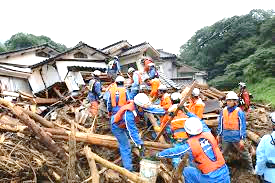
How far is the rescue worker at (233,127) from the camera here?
25.5 ft

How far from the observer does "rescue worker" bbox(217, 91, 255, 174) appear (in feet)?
25.5

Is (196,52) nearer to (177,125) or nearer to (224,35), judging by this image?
(224,35)

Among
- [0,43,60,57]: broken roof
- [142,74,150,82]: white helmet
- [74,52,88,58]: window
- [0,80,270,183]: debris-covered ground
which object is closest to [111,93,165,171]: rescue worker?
[0,80,270,183]: debris-covered ground

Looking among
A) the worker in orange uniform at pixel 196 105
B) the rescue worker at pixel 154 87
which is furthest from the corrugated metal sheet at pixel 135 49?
the worker in orange uniform at pixel 196 105

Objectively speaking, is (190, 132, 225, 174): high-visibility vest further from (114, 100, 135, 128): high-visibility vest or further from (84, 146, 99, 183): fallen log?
(114, 100, 135, 128): high-visibility vest

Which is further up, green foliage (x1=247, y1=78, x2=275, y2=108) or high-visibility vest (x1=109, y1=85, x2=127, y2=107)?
high-visibility vest (x1=109, y1=85, x2=127, y2=107)

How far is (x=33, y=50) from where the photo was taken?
2425 centimetres

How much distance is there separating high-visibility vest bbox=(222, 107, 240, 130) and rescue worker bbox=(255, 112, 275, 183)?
7.85 ft

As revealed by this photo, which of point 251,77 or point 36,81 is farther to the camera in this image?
point 251,77

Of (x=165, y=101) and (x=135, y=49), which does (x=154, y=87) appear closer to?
(x=165, y=101)

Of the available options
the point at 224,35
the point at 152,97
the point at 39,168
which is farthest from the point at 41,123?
the point at 224,35

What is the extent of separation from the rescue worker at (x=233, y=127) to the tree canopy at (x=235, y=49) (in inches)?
913

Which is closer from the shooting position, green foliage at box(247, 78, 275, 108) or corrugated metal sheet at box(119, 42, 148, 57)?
corrugated metal sheet at box(119, 42, 148, 57)

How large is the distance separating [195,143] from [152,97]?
5624mm
